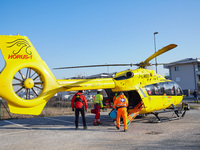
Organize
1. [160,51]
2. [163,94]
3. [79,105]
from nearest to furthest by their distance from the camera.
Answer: [79,105] → [160,51] → [163,94]

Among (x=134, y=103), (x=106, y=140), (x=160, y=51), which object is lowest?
(x=106, y=140)

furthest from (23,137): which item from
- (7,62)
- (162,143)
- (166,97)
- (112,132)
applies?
(166,97)

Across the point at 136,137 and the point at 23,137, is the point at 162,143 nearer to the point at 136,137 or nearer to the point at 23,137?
the point at 136,137

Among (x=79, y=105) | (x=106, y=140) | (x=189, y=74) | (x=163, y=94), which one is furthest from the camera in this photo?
(x=189, y=74)

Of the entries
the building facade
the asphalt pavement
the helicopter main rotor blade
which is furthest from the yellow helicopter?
the building facade

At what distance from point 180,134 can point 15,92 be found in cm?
667

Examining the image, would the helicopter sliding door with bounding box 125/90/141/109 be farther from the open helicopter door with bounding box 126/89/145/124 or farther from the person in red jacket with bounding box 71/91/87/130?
the person in red jacket with bounding box 71/91/87/130

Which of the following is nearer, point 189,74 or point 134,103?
point 134,103

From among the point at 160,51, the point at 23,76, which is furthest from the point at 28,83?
the point at 160,51

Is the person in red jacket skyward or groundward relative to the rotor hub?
groundward

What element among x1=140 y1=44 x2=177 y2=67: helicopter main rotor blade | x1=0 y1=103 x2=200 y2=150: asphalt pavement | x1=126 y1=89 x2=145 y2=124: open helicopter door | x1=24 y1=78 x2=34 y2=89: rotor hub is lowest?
x1=0 y1=103 x2=200 y2=150: asphalt pavement

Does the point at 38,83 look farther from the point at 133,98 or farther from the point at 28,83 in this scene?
the point at 133,98

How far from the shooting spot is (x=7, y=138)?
7.85 m

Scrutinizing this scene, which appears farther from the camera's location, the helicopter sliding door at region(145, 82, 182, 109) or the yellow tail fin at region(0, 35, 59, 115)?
the helicopter sliding door at region(145, 82, 182, 109)
